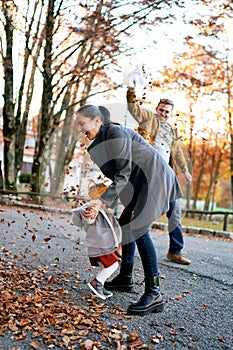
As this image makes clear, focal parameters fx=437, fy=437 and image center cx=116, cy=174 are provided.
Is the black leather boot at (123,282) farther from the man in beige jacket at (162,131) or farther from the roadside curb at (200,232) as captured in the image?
the roadside curb at (200,232)

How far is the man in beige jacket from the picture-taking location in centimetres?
396

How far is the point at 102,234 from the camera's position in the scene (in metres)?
3.32

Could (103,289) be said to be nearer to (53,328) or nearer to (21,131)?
(53,328)

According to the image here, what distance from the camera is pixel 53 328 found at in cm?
277

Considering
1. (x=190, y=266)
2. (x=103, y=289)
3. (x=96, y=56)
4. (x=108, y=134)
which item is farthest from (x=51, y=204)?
(x=96, y=56)

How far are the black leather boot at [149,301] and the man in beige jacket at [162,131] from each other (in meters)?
1.47

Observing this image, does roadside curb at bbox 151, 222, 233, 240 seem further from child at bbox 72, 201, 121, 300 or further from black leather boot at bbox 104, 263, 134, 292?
child at bbox 72, 201, 121, 300

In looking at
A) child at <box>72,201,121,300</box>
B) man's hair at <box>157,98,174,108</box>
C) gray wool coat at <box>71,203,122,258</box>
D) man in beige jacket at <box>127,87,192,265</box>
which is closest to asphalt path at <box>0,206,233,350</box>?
child at <box>72,201,121,300</box>

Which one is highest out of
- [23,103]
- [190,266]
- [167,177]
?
[23,103]

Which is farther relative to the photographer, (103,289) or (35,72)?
(35,72)

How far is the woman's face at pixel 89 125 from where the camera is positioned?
122 inches

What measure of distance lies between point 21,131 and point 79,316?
46.6 feet

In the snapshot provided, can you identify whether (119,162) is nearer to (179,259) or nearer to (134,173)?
(134,173)

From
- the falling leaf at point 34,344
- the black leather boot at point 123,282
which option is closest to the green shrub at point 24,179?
the black leather boot at point 123,282
